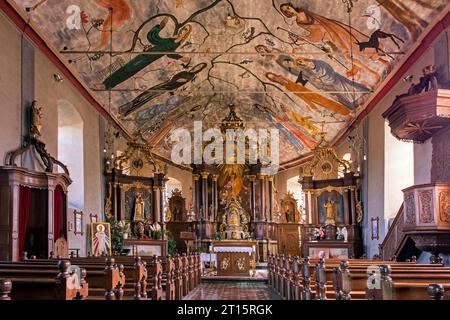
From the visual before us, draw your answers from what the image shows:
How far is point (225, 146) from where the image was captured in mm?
24828

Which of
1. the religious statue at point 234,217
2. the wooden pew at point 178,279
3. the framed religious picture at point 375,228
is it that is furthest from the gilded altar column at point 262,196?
the wooden pew at point 178,279

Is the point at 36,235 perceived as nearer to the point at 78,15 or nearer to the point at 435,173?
the point at 78,15

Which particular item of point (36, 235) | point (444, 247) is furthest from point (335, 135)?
point (36, 235)

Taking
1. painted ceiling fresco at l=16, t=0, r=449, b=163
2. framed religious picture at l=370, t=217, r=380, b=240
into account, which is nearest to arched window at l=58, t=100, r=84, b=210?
painted ceiling fresco at l=16, t=0, r=449, b=163

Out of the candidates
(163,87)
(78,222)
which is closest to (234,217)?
(163,87)

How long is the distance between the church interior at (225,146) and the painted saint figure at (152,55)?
0.07 m

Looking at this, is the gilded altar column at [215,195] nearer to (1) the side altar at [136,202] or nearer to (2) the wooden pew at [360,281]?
(1) the side altar at [136,202]

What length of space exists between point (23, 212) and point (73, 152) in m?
5.17

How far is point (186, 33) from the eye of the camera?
16.0 m

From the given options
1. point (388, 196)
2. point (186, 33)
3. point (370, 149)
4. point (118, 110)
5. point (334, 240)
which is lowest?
point (334, 240)

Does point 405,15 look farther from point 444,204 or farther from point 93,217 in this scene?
point 93,217

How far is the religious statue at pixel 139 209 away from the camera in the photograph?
20.4m

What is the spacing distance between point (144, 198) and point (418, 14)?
40.3 feet

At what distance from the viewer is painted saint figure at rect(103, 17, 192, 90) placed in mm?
15609
